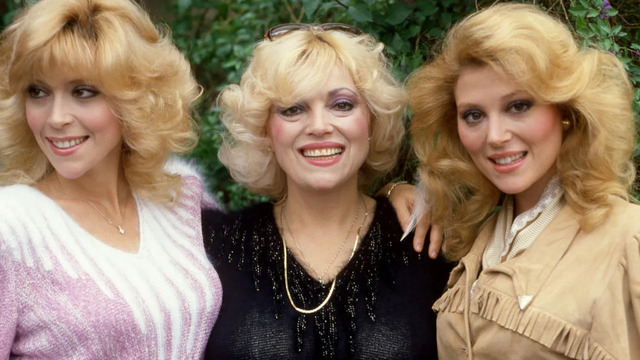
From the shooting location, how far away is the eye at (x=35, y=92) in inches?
108

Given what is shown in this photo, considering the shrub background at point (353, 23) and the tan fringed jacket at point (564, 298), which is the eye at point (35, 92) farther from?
the tan fringed jacket at point (564, 298)

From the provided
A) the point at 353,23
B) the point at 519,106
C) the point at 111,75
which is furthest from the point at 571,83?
the point at 111,75

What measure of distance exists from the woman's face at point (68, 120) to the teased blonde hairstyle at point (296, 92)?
58cm

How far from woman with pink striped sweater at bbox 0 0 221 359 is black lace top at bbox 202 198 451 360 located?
107mm

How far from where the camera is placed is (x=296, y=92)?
9.75 feet

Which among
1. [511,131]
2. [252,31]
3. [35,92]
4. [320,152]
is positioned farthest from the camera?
[252,31]

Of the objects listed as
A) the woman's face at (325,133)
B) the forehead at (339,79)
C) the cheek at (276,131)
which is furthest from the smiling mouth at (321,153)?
the forehead at (339,79)

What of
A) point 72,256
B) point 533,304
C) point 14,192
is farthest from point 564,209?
point 14,192

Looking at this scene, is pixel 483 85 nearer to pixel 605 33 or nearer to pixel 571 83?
pixel 571 83

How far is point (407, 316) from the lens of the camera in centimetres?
292

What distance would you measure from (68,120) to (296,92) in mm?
786

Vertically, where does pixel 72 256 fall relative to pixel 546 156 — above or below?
below

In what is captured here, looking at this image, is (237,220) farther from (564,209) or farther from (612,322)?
(612,322)

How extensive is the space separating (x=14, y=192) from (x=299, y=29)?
3.90ft
